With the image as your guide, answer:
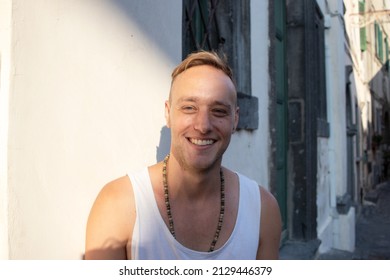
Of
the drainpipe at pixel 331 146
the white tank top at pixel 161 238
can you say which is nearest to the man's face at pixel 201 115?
the white tank top at pixel 161 238

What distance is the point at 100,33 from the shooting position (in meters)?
1.67

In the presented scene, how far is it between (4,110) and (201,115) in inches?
24.8

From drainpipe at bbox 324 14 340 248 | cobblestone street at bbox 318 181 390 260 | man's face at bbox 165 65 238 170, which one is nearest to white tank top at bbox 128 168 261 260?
man's face at bbox 165 65 238 170

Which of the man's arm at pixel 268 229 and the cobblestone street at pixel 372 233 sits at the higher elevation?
the man's arm at pixel 268 229

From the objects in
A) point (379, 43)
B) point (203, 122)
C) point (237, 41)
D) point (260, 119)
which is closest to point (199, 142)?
point (203, 122)

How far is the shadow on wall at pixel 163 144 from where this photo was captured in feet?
6.89

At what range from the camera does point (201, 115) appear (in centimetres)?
148

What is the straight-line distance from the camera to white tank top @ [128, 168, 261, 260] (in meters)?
1.46

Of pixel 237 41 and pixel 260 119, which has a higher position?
pixel 237 41

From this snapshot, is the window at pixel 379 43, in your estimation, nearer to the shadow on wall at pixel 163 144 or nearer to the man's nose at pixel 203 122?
the shadow on wall at pixel 163 144

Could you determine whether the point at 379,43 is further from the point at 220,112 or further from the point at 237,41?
the point at 220,112

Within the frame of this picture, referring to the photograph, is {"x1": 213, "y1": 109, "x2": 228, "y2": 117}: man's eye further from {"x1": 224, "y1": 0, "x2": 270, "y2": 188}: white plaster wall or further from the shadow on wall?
{"x1": 224, "y1": 0, "x2": 270, "y2": 188}: white plaster wall
